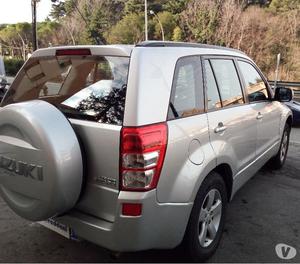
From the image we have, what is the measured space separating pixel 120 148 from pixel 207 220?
1.11 m

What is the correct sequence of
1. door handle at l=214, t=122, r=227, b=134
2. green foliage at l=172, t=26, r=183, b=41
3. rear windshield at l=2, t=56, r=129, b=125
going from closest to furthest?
1. rear windshield at l=2, t=56, r=129, b=125
2. door handle at l=214, t=122, r=227, b=134
3. green foliage at l=172, t=26, r=183, b=41

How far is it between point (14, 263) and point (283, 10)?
1741 inches

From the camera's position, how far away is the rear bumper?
2.51 metres

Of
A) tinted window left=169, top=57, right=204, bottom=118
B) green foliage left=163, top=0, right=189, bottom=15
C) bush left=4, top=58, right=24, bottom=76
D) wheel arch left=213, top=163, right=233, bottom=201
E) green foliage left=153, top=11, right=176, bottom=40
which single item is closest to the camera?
tinted window left=169, top=57, right=204, bottom=118

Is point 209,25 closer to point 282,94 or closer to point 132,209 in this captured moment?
point 282,94

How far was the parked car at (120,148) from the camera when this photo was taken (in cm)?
248

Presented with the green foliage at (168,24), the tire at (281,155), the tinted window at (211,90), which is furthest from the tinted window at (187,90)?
the green foliage at (168,24)

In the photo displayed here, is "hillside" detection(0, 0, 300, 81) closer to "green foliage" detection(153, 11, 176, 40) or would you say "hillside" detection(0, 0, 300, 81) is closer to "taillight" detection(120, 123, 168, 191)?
"green foliage" detection(153, 11, 176, 40)

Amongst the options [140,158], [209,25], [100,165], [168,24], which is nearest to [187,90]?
[140,158]

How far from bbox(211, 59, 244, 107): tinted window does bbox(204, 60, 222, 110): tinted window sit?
3.5 inches

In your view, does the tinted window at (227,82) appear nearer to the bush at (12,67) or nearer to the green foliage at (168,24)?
the bush at (12,67)

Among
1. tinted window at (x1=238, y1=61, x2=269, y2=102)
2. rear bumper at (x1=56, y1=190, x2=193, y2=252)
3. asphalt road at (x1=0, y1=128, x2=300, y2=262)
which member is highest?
tinted window at (x1=238, y1=61, x2=269, y2=102)

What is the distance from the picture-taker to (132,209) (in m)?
2.49

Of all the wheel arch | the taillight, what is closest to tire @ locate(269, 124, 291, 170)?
the wheel arch
